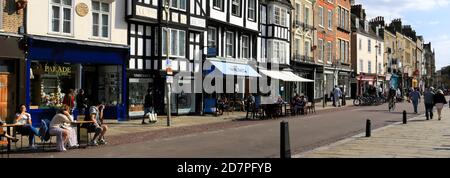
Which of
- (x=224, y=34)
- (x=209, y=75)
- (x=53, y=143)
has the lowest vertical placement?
(x=53, y=143)

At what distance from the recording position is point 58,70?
68.6 ft

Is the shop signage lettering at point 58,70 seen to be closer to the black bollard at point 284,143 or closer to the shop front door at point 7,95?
the shop front door at point 7,95

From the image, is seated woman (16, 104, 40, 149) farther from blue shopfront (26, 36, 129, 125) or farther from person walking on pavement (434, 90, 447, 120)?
person walking on pavement (434, 90, 447, 120)

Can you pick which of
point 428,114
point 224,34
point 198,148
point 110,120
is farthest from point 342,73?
point 198,148

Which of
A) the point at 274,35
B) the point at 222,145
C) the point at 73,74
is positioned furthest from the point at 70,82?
the point at 274,35

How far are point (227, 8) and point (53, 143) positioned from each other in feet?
61.4

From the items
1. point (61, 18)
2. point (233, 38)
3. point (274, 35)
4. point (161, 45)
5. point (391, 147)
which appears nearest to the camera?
point (391, 147)

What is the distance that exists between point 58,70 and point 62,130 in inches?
325

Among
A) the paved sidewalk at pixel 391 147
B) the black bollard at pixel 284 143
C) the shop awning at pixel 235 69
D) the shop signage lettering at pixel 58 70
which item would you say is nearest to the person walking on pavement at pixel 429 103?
the paved sidewalk at pixel 391 147

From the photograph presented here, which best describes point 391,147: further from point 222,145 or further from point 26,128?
point 26,128

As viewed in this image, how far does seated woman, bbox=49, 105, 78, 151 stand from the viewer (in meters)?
13.3
